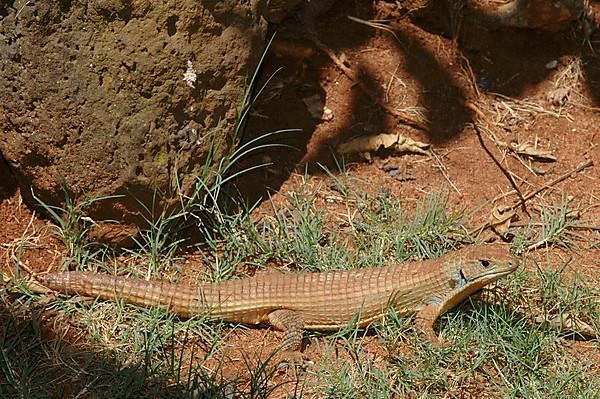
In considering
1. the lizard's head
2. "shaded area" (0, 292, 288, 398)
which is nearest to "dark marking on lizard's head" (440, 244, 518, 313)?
the lizard's head

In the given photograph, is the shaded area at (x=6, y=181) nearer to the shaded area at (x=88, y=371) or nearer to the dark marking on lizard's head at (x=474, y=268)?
the shaded area at (x=88, y=371)

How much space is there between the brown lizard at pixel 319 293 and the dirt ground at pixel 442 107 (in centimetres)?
71

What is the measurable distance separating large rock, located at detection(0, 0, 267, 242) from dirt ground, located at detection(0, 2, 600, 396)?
556 millimetres

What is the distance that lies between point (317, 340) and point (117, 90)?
1.67 metres

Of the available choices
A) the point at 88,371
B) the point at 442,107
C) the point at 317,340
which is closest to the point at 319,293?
the point at 317,340

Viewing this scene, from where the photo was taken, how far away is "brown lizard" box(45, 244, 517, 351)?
440cm

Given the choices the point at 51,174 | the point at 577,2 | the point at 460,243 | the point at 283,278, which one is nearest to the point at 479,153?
the point at 460,243

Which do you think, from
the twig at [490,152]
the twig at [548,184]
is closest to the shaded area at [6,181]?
the twig at [548,184]

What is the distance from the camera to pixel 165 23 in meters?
4.39

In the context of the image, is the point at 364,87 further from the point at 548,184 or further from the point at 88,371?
the point at 88,371

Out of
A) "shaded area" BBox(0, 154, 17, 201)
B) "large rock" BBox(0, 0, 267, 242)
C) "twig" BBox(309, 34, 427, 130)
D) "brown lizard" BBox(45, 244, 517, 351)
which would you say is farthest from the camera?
"twig" BBox(309, 34, 427, 130)

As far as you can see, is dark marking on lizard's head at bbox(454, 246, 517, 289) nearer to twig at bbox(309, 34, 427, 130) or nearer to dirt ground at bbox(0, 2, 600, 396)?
dirt ground at bbox(0, 2, 600, 396)

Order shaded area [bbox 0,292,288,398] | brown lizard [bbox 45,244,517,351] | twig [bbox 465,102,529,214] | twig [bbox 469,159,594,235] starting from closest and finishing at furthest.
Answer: shaded area [bbox 0,292,288,398] < brown lizard [bbox 45,244,517,351] < twig [bbox 469,159,594,235] < twig [bbox 465,102,529,214]

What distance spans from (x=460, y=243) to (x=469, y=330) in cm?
70
